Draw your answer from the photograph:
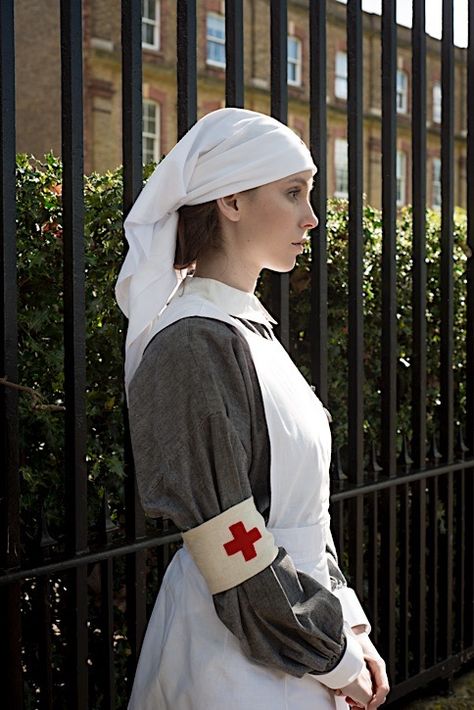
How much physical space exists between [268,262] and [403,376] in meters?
2.84

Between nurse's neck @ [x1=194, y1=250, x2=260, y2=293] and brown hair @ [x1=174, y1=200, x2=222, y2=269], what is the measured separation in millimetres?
22

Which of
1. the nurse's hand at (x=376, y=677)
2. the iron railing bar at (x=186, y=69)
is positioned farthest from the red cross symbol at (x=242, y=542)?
the iron railing bar at (x=186, y=69)

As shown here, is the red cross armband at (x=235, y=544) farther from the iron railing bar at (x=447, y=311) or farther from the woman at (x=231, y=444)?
the iron railing bar at (x=447, y=311)

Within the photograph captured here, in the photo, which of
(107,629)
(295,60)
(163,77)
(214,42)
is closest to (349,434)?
(107,629)

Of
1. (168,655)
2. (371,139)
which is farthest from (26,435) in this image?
(371,139)

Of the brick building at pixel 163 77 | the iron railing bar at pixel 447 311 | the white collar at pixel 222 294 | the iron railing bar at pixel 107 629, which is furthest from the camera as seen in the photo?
the brick building at pixel 163 77

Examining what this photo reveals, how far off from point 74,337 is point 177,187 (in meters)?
0.72

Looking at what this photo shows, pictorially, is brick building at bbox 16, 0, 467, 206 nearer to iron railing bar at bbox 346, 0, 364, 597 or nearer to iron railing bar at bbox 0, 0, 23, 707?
iron railing bar at bbox 346, 0, 364, 597

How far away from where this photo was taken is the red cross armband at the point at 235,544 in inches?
84.3

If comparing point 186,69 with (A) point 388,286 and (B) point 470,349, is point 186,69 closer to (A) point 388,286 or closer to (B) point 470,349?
(A) point 388,286

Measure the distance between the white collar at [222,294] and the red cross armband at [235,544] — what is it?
0.48 meters

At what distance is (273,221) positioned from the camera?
2.38 m

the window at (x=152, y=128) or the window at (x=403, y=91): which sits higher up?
the window at (x=403, y=91)

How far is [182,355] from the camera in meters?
2.17
